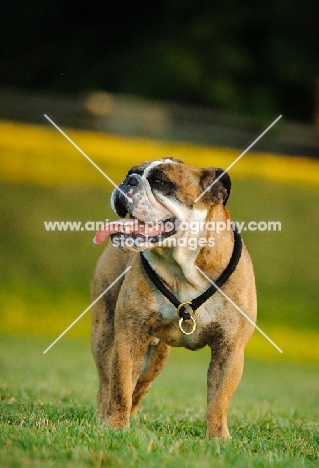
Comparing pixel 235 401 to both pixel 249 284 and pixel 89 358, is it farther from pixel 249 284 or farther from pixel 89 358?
pixel 89 358

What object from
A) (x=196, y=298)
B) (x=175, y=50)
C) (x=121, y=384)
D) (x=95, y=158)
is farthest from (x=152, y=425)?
(x=175, y=50)

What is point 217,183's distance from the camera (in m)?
6.27

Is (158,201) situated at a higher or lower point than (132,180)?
lower

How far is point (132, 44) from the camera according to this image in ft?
95.7

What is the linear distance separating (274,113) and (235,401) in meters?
20.7

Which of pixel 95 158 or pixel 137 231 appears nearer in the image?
pixel 137 231

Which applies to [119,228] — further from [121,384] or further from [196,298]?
[121,384]

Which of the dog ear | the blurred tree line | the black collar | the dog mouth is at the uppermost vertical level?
the blurred tree line

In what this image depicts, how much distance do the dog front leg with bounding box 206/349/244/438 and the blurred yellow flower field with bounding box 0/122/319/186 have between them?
43.9ft

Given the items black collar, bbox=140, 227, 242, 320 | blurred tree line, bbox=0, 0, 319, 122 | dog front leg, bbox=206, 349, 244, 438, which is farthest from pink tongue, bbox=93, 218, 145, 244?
blurred tree line, bbox=0, 0, 319, 122

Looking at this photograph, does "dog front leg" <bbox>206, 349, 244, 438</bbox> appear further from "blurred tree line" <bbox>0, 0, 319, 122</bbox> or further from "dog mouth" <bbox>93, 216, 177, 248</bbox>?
Result: "blurred tree line" <bbox>0, 0, 319, 122</bbox>

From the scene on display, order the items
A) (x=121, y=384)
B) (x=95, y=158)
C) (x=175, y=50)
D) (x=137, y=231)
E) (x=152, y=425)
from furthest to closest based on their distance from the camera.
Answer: (x=175, y=50), (x=95, y=158), (x=152, y=425), (x=137, y=231), (x=121, y=384)

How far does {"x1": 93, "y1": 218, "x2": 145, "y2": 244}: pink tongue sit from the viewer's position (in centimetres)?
607

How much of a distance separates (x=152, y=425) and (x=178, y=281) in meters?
0.96
